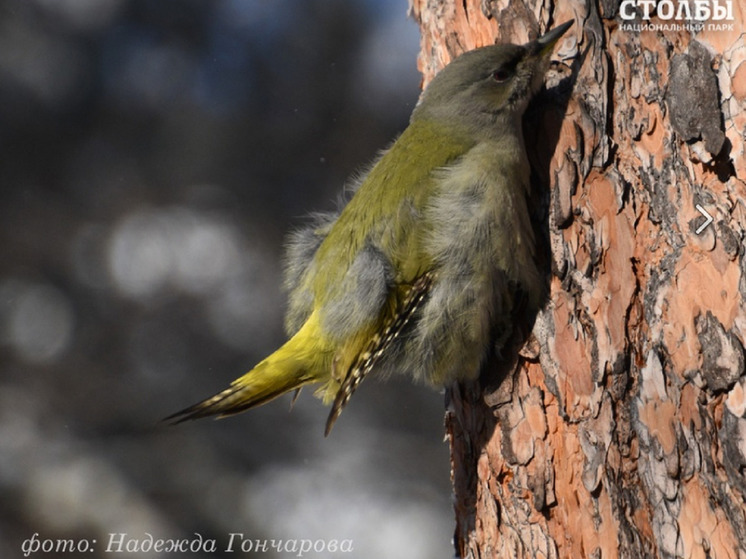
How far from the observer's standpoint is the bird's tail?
2840 mm

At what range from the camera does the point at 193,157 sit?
18.3ft

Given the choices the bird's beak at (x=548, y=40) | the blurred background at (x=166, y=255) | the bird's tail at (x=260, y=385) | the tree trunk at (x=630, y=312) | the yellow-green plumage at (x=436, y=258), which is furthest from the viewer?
the blurred background at (x=166, y=255)

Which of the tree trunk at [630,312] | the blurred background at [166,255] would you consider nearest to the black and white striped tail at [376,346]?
the tree trunk at [630,312]

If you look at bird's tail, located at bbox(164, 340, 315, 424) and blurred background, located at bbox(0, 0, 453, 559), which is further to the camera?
blurred background, located at bbox(0, 0, 453, 559)

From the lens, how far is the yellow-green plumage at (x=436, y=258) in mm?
2658

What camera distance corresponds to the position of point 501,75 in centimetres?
278

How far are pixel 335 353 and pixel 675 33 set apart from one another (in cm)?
138

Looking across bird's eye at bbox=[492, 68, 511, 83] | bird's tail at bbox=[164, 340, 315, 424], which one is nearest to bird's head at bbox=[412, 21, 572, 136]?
bird's eye at bbox=[492, 68, 511, 83]

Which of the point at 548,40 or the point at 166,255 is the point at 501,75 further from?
the point at 166,255

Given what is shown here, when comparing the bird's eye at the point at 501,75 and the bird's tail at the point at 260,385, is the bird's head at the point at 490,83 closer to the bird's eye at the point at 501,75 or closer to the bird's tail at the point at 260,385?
the bird's eye at the point at 501,75

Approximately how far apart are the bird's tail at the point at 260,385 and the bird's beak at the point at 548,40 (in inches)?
48.6

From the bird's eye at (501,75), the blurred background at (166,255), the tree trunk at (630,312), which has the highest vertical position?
the blurred background at (166,255)

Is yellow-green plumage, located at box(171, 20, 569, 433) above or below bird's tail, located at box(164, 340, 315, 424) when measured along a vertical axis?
above

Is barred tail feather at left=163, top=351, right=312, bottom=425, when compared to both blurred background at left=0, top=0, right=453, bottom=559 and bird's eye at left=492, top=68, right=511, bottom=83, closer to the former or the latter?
bird's eye at left=492, top=68, right=511, bottom=83
